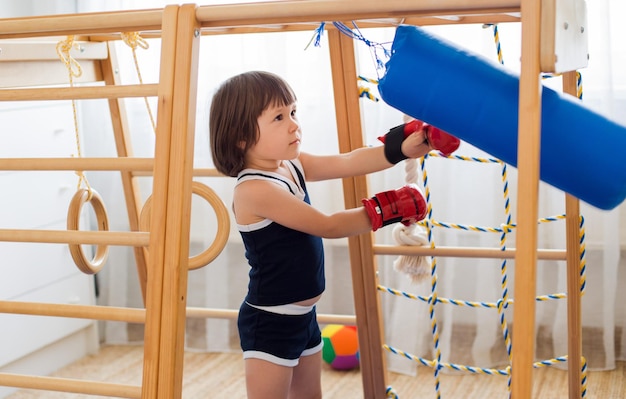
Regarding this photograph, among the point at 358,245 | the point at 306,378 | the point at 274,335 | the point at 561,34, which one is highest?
the point at 561,34

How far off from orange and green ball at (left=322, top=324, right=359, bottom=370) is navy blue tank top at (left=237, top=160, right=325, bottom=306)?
0.99m

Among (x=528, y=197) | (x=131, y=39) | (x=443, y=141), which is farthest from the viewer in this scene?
(x=131, y=39)

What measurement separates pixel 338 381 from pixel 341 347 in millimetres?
107

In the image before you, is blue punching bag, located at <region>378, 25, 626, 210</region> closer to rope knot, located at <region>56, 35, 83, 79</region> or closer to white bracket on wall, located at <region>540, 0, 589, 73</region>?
white bracket on wall, located at <region>540, 0, 589, 73</region>

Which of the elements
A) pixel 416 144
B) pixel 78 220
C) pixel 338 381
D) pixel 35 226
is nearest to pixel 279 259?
pixel 416 144

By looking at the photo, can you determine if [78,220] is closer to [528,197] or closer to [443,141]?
[443,141]

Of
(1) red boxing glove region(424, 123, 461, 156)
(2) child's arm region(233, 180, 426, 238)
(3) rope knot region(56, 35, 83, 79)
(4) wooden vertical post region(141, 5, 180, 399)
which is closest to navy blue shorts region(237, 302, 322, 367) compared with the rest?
(2) child's arm region(233, 180, 426, 238)

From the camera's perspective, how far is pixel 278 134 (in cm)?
134

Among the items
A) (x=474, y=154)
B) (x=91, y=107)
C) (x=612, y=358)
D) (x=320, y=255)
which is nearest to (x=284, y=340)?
(x=320, y=255)

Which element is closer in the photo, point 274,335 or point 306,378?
point 274,335

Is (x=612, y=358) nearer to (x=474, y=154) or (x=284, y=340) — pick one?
(x=474, y=154)

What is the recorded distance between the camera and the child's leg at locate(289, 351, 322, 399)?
4.87 feet

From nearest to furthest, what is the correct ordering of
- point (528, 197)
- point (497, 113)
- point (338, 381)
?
point (528, 197), point (497, 113), point (338, 381)

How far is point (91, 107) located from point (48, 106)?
1.03 ft
